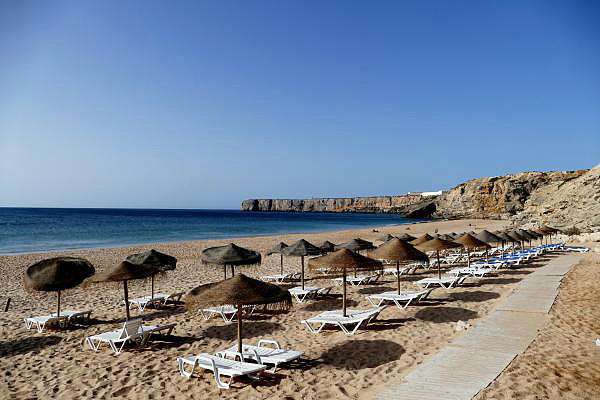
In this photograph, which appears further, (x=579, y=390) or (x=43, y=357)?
(x=43, y=357)

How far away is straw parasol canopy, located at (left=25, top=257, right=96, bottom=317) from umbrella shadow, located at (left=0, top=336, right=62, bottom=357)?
0.84 m

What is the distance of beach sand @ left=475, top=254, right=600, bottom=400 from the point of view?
4.81m

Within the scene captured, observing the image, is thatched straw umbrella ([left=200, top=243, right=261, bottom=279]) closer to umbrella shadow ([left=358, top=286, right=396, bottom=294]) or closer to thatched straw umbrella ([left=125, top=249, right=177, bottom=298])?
thatched straw umbrella ([left=125, top=249, right=177, bottom=298])

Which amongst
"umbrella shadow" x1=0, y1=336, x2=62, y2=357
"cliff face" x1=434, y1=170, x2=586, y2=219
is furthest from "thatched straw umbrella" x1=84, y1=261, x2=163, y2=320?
"cliff face" x1=434, y1=170, x2=586, y2=219

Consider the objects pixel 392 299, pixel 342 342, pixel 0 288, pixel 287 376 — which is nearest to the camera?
pixel 287 376

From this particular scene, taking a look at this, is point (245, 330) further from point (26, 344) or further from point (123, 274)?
point (26, 344)

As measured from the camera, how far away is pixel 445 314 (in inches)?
362

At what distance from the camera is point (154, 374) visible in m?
6.18

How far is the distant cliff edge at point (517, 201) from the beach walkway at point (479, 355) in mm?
24058

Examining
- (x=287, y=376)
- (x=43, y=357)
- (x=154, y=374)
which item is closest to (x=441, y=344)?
(x=287, y=376)

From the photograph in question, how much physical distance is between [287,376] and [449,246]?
8267 mm

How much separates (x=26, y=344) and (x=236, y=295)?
5223mm

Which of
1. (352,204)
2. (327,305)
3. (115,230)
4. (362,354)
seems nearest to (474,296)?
(327,305)

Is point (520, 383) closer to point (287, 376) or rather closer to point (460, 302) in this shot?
point (287, 376)
